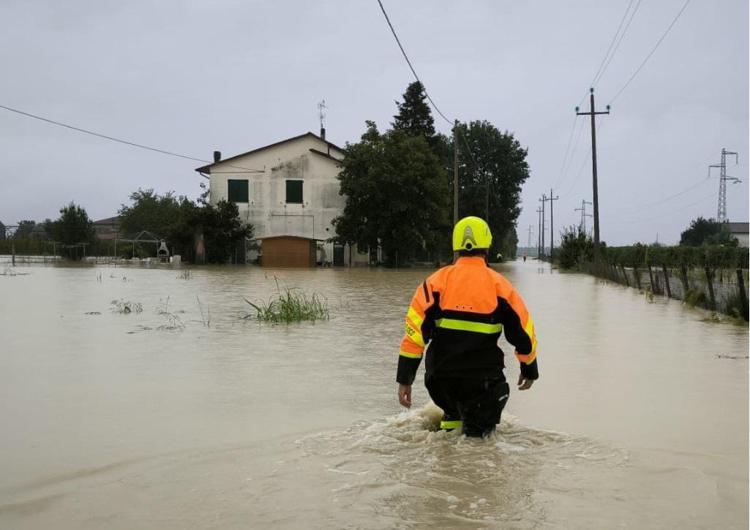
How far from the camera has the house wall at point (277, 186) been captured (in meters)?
51.0

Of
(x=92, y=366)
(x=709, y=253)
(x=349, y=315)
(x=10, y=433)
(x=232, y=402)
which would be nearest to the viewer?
(x=10, y=433)

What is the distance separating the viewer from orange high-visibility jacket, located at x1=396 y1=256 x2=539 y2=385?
16.2 ft

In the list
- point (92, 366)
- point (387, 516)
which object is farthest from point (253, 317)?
point (387, 516)

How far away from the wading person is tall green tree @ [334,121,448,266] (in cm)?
4157

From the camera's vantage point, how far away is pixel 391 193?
4703 centimetres

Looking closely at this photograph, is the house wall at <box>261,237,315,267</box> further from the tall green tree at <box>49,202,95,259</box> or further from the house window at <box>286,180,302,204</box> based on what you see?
the tall green tree at <box>49,202,95,259</box>

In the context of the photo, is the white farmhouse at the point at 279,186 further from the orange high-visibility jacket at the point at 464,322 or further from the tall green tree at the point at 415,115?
the orange high-visibility jacket at the point at 464,322

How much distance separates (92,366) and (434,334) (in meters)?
5.39

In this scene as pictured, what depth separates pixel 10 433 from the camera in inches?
231

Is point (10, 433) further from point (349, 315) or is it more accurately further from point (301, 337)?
point (349, 315)


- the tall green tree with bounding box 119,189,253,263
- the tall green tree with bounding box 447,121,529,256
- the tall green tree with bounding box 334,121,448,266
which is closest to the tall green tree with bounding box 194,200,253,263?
the tall green tree with bounding box 119,189,253,263

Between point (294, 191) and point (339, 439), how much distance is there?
4613cm

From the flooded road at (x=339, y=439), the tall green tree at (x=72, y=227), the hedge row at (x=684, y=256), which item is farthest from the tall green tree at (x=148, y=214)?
the flooded road at (x=339, y=439)

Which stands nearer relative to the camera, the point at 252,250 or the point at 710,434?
the point at 710,434
